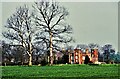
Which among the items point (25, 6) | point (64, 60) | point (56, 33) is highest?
point (25, 6)

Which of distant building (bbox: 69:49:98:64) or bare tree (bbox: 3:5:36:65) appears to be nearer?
bare tree (bbox: 3:5:36:65)

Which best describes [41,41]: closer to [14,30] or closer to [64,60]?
[14,30]

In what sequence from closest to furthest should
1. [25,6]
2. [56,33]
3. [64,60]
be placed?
[25,6]
[56,33]
[64,60]

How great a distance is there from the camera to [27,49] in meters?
46.9

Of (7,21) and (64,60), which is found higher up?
(7,21)

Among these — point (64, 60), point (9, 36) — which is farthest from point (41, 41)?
point (64, 60)

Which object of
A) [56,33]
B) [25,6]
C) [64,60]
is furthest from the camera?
[64,60]

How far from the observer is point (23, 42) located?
45781mm

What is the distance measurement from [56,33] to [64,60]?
660 inches

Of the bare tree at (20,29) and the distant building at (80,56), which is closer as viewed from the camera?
the bare tree at (20,29)

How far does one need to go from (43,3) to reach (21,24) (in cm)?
441

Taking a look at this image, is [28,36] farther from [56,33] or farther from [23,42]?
[56,33]

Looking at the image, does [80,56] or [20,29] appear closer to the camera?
[20,29]

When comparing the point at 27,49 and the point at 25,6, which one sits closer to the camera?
the point at 25,6
